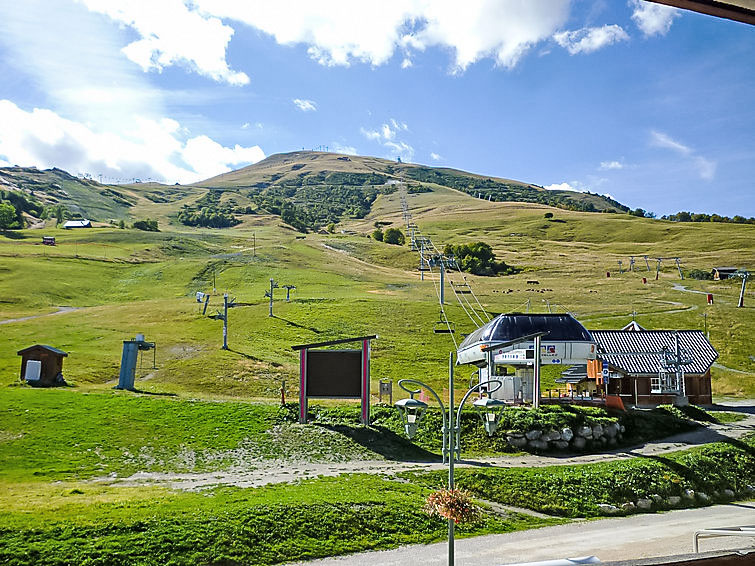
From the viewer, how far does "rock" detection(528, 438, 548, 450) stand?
32.5 meters

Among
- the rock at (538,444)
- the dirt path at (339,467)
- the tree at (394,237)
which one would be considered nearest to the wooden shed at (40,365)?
the dirt path at (339,467)

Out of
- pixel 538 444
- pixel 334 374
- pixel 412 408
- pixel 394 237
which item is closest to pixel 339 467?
pixel 334 374

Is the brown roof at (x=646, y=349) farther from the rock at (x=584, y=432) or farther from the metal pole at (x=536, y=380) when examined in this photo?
the rock at (x=584, y=432)

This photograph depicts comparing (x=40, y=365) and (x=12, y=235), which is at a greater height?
(x=12, y=235)

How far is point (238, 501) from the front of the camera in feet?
73.7

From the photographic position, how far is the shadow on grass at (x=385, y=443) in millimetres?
30531

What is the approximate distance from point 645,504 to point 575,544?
24.2ft

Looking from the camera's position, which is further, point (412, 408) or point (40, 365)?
point (40, 365)

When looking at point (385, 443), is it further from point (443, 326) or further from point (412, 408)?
point (443, 326)

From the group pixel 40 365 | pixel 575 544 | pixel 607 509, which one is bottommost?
pixel 607 509

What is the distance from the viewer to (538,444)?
32594mm

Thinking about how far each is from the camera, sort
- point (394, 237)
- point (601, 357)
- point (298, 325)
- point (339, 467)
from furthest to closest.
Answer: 1. point (394, 237)
2. point (298, 325)
3. point (601, 357)
4. point (339, 467)

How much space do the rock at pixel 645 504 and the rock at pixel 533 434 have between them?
6.80m

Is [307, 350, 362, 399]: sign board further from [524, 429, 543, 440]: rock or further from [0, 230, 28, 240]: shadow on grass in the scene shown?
[0, 230, 28, 240]: shadow on grass
